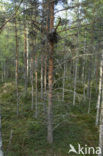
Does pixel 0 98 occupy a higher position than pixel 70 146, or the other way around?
pixel 0 98

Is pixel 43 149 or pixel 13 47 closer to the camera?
pixel 43 149

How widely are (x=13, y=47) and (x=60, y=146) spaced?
17.2 meters

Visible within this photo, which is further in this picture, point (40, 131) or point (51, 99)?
point (40, 131)

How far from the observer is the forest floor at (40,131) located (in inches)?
227

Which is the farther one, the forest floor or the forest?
the forest floor

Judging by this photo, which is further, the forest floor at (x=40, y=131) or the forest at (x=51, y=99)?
the forest floor at (x=40, y=131)

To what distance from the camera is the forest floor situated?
18.9ft

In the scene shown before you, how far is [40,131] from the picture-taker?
7129 mm

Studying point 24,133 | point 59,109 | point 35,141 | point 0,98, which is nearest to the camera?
point 35,141

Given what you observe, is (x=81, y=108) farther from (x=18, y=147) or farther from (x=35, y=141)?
(x=18, y=147)

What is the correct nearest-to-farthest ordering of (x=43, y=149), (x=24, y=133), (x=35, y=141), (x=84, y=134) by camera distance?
(x=43, y=149) → (x=35, y=141) → (x=24, y=133) → (x=84, y=134)

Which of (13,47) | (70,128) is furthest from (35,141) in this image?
(13,47)

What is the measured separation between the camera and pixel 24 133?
689cm

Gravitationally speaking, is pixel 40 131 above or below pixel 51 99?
below
